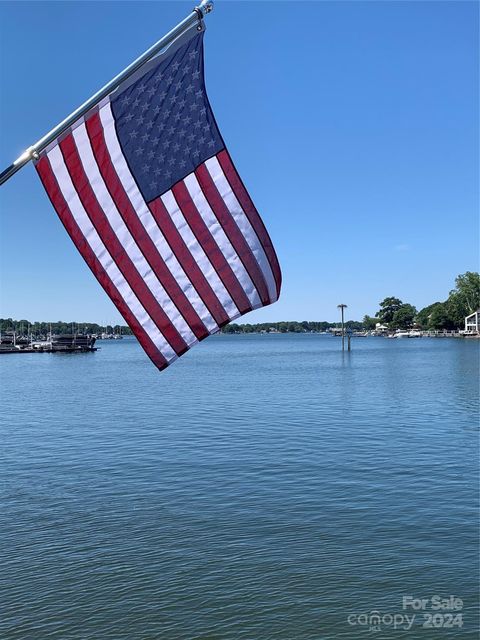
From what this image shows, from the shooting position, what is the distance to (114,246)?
9469mm

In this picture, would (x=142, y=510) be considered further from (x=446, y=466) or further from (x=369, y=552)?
(x=446, y=466)

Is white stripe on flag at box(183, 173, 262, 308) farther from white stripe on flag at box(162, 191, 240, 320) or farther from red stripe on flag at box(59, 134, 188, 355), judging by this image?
red stripe on flag at box(59, 134, 188, 355)

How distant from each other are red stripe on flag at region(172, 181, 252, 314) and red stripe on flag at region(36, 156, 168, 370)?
4.68ft

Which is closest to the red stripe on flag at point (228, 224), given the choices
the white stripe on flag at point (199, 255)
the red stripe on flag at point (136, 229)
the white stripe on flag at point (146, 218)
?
the white stripe on flag at point (199, 255)

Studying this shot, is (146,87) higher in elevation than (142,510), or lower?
higher

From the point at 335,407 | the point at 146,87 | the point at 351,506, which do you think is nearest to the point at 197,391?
the point at 335,407

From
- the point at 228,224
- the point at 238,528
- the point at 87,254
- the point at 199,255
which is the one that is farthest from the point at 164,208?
the point at 238,528

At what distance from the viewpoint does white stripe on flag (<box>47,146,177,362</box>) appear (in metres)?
8.78

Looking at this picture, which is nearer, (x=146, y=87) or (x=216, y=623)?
(x=146, y=87)

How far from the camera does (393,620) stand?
1453cm

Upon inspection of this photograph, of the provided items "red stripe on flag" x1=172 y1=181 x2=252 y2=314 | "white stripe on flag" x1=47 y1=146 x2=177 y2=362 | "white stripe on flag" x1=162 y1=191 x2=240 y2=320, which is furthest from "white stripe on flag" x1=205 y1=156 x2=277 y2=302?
"white stripe on flag" x1=47 y1=146 x2=177 y2=362

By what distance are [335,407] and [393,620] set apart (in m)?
37.8

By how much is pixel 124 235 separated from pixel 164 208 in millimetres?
729

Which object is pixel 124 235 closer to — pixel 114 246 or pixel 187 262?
pixel 114 246
